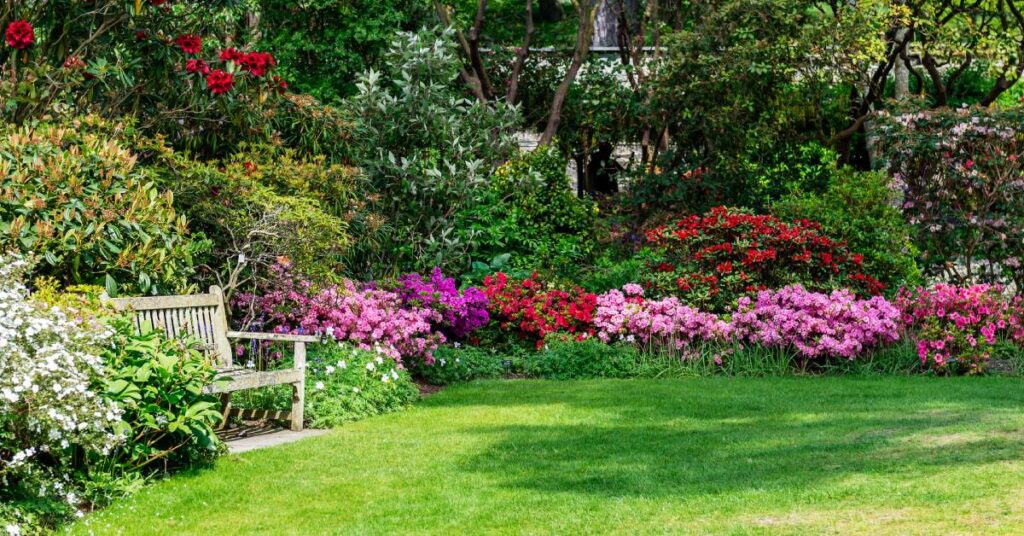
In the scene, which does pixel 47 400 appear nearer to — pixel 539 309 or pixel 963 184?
pixel 539 309

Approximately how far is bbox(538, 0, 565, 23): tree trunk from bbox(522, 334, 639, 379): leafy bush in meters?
15.8

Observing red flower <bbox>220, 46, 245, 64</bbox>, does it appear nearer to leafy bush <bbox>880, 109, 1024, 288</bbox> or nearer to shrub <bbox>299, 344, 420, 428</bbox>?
shrub <bbox>299, 344, 420, 428</bbox>

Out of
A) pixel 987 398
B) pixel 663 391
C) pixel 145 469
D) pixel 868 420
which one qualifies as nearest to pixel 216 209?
pixel 145 469

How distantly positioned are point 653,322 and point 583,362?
0.78 metres

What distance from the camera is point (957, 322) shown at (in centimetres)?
1030

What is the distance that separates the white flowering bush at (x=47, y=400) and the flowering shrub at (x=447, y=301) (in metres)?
5.00

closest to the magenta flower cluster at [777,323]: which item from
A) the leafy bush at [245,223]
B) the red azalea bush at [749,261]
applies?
the red azalea bush at [749,261]

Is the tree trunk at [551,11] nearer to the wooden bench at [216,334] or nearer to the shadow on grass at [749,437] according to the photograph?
the shadow on grass at [749,437]

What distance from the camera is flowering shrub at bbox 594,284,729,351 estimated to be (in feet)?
34.7

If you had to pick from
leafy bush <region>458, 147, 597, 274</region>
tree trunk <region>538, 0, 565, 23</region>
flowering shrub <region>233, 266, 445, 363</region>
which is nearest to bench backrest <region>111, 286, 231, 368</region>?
flowering shrub <region>233, 266, 445, 363</region>

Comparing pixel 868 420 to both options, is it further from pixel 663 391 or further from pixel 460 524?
pixel 460 524

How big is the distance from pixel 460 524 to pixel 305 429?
2.93 metres

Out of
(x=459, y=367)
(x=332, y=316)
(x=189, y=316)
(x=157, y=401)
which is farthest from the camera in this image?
(x=459, y=367)

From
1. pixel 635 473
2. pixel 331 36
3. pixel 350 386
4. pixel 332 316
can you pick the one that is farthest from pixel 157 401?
pixel 331 36
